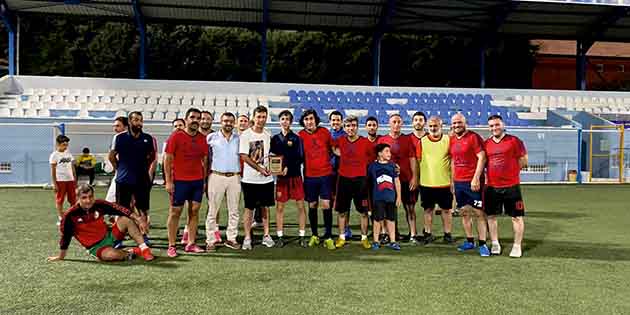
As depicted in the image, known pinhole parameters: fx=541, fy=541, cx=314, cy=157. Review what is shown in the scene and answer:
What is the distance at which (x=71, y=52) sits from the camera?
1391 inches

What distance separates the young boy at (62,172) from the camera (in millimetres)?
8391

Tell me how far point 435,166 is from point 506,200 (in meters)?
1.02

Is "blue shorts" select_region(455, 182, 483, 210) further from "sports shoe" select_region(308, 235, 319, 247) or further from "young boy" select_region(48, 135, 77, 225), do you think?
A: "young boy" select_region(48, 135, 77, 225)

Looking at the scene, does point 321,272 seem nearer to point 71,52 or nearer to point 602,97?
point 602,97

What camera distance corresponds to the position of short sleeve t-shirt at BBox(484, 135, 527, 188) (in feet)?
20.6

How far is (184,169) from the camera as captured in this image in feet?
20.9

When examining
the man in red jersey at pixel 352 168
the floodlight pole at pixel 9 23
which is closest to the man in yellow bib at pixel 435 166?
the man in red jersey at pixel 352 168

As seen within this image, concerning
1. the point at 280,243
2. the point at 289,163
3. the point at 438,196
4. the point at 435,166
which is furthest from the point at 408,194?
the point at 280,243

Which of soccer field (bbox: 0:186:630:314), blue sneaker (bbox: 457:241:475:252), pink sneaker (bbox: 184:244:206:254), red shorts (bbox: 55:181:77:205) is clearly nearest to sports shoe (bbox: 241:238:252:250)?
soccer field (bbox: 0:186:630:314)

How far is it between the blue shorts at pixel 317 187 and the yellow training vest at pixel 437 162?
1.29 meters

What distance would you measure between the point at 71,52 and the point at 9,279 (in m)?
33.9

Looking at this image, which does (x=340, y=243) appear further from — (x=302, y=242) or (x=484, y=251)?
(x=484, y=251)

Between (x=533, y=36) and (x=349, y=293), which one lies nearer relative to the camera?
(x=349, y=293)

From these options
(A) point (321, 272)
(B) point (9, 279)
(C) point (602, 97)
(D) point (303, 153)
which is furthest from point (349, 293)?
(C) point (602, 97)
